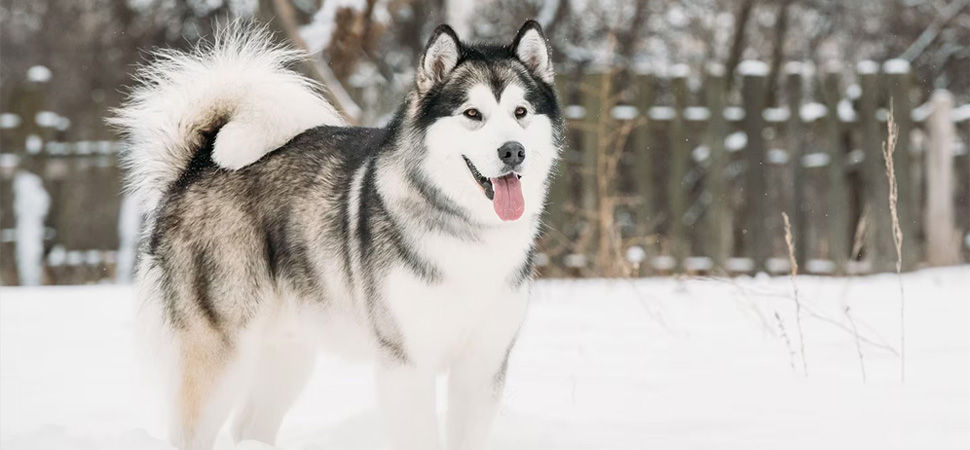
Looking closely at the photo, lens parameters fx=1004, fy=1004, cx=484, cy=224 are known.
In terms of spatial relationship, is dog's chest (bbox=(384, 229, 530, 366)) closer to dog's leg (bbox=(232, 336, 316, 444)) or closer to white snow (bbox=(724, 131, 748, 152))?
dog's leg (bbox=(232, 336, 316, 444))

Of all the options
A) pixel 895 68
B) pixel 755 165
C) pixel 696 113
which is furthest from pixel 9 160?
pixel 895 68

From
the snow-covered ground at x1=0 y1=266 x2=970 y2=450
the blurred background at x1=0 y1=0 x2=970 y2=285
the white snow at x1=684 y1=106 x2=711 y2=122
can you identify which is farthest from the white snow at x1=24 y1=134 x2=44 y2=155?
the white snow at x1=684 y1=106 x2=711 y2=122

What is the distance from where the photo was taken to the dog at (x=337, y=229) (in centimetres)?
281

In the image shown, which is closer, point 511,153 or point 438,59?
point 511,153

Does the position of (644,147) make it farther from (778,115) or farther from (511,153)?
(511,153)

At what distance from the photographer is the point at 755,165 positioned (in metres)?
7.55

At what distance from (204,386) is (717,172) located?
17.0 ft

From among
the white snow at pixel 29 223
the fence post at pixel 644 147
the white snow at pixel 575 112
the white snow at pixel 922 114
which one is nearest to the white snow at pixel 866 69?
the white snow at pixel 922 114

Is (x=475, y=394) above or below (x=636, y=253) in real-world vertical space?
below

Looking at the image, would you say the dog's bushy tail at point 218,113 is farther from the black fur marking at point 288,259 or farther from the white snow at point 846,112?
the white snow at point 846,112

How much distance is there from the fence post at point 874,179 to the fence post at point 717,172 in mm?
1059

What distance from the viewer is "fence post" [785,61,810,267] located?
7.57 meters

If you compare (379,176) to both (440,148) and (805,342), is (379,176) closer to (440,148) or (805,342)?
(440,148)

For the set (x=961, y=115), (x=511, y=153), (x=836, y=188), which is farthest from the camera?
(x=961, y=115)
